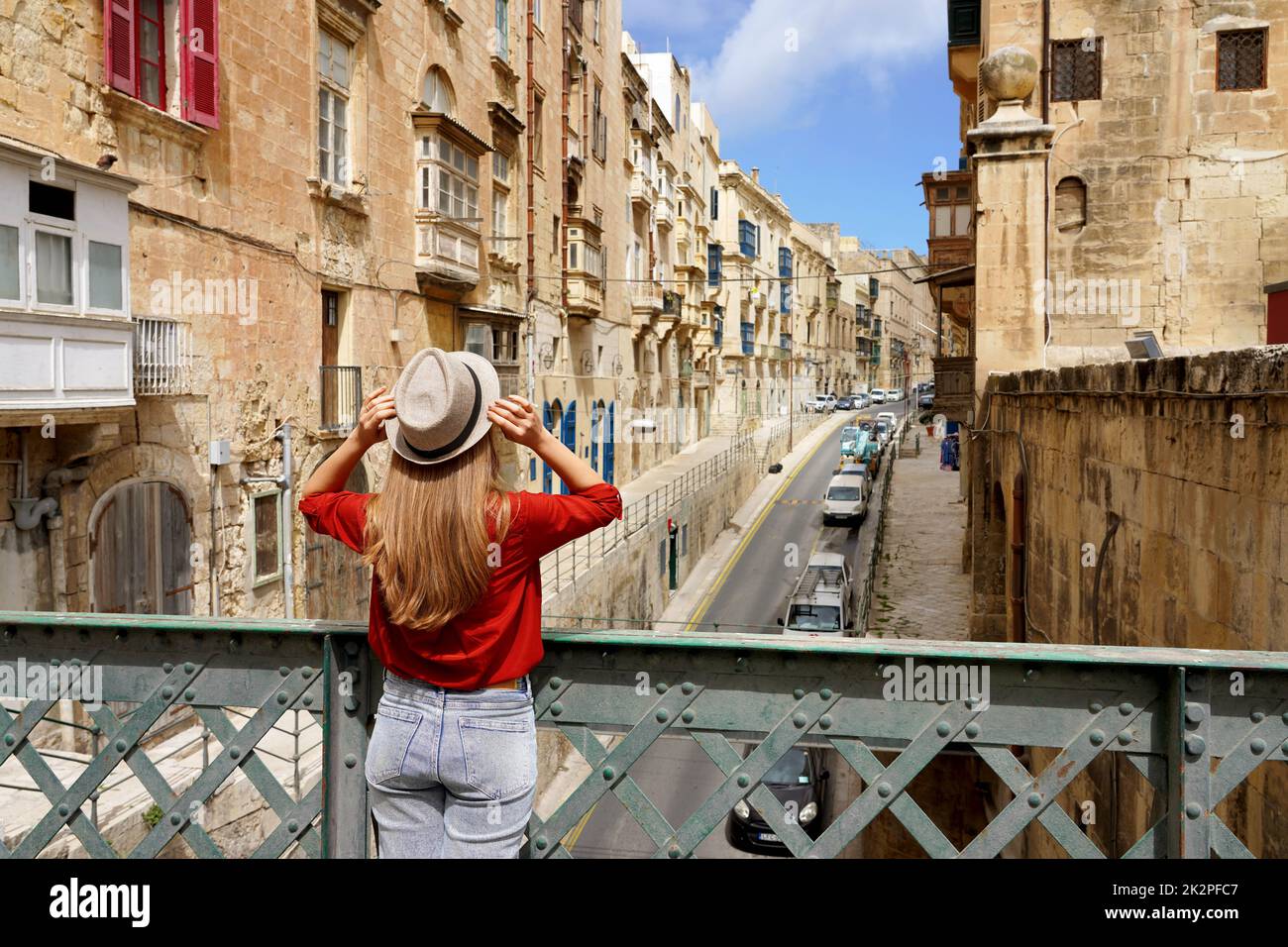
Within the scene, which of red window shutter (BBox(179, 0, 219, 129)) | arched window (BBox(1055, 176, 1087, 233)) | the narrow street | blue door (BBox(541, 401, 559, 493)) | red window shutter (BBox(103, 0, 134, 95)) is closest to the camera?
red window shutter (BBox(103, 0, 134, 95))

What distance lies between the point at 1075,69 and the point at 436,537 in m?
15.3

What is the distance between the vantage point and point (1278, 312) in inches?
402

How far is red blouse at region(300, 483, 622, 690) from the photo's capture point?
2.63m

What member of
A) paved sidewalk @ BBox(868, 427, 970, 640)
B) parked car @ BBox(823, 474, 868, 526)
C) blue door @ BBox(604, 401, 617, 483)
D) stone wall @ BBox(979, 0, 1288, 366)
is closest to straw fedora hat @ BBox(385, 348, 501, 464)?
stone wall @ BBox(979, 0, 1288, 366)

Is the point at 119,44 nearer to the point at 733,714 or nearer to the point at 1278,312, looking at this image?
the point at 733,714

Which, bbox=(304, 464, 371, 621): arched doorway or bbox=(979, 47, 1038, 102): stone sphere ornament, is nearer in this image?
bbox=(979, 47, 1038, 102): stone sphere ornament

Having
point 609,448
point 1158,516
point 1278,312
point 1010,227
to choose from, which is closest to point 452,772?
point 1158,516

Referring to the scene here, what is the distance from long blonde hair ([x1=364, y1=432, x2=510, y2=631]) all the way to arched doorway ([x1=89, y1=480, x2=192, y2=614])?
32.7 ft

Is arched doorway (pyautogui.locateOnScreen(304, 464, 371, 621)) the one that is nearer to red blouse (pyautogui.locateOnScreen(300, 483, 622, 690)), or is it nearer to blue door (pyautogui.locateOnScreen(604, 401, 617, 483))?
red blouse (pyautogui.locateOnScreen(300, 483, 622, 690))

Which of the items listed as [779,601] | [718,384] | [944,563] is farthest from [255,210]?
[718,384]

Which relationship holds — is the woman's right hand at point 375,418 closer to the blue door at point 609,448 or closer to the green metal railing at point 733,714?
the green metal railing at point 733,714

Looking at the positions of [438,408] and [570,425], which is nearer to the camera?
[438,408]

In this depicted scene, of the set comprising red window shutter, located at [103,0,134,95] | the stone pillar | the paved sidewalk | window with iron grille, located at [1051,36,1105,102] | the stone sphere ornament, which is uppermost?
window with iron grille, located at [1051,36,1105,102]

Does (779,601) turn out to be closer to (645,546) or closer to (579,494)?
(645,546)
